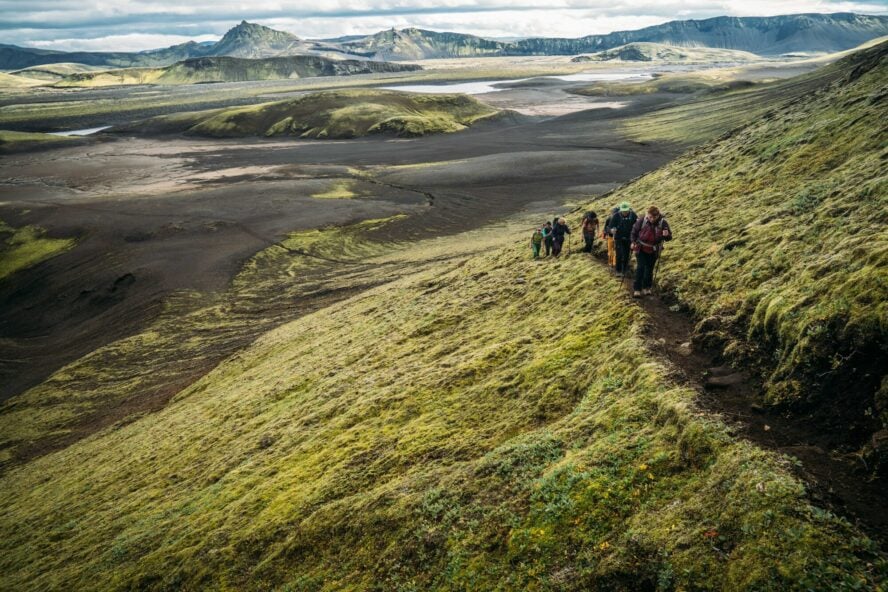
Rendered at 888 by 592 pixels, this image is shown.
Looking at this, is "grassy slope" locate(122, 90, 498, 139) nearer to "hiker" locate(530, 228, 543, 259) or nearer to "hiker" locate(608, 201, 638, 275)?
"hiker" locate(530, 228, 543, 259)

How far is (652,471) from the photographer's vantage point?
11.9m

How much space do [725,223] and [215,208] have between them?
8308cm

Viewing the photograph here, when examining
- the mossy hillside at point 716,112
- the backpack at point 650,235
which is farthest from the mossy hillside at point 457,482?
the mossy hillside at point 716,112

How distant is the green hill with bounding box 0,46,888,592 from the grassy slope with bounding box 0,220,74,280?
50.5 meters

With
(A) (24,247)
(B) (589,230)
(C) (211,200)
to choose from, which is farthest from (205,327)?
(C) (211,200)

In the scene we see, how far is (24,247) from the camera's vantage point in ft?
254

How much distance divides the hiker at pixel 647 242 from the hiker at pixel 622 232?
3.73 feet

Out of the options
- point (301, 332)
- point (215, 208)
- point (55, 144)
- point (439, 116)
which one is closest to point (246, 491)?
point (301, 332)

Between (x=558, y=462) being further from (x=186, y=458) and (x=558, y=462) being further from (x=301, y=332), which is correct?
(x=301, y=332)

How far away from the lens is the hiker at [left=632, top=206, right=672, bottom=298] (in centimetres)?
1920

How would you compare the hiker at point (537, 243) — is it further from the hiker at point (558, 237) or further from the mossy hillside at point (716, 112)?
the mossy hillside at point (716, 112)

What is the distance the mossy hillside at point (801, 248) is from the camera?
12172mm

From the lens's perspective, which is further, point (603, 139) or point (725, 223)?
point (603, 139)

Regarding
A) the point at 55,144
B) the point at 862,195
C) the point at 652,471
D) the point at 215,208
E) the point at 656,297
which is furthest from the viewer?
the point at 55,144
